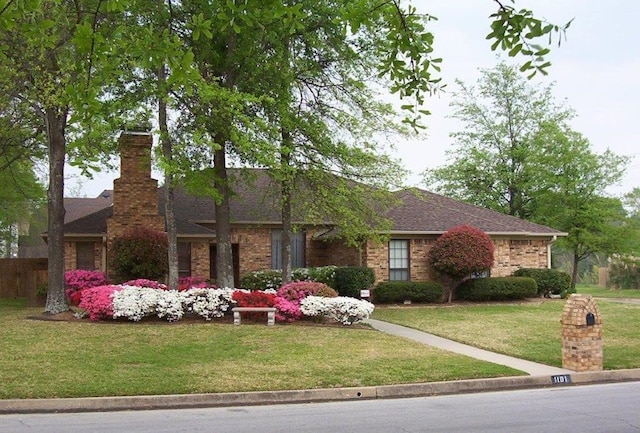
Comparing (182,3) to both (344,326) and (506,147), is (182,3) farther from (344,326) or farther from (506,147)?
(506,147)

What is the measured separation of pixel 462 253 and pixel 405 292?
8.51 ft

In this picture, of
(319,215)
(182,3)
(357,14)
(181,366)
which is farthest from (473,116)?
(357,14)

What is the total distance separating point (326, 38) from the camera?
21.8 m

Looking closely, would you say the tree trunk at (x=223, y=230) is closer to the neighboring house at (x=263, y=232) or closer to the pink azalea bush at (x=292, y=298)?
the neighboring house at (x=263, y=232)

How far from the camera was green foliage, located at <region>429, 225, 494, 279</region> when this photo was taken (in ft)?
84.4

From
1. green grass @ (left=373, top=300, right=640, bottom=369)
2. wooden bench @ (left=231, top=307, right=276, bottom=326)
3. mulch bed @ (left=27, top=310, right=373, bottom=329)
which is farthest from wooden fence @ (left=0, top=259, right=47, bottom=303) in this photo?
green grass @ (left=373, top=300, right=640, bottom=369)

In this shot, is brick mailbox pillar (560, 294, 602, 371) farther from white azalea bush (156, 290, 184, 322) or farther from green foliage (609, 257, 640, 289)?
green foliage (609, 257, 640, 289)

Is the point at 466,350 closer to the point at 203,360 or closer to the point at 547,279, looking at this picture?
the point at 203,360

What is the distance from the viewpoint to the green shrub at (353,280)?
24.8m

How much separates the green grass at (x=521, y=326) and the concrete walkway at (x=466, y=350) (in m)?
0.35

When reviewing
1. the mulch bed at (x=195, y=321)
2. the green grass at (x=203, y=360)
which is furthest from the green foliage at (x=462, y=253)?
the green grass at (x=203, y=360)

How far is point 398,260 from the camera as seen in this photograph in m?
27.2

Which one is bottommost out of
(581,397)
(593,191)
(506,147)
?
(581,397)

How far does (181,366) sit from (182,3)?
425 inches
